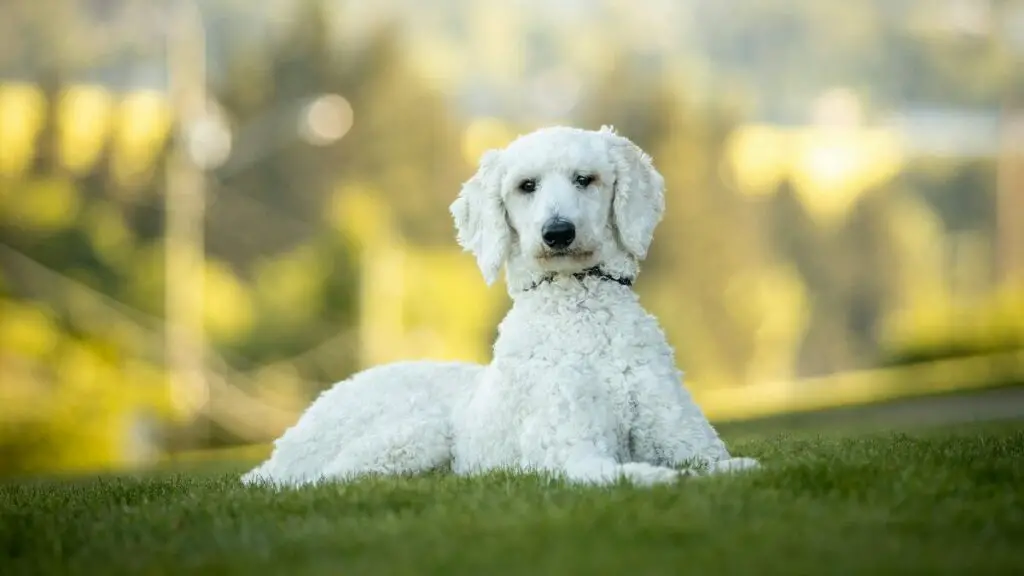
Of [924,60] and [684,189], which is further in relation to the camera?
[924,60]

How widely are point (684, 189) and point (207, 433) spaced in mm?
14206

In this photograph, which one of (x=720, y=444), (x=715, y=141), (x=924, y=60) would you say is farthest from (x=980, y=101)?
(x=720, y=444)

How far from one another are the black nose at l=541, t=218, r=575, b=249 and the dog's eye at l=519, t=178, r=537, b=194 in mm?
365

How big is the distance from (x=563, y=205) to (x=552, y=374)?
0.77m

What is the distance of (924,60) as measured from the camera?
40.3 m

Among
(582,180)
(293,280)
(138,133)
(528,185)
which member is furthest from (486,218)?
(293,280)

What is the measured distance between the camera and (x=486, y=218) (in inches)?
289

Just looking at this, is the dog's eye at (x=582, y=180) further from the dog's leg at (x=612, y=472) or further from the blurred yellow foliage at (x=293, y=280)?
the blurred yellow foliage at (x=293, y=280)

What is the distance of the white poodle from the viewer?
668 cm

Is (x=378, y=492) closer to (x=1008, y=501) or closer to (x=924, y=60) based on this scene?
(x=1008, y=501)

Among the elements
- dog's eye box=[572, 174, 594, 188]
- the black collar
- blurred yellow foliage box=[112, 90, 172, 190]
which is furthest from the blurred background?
dog's eye box=[572, 174, 594, 188]

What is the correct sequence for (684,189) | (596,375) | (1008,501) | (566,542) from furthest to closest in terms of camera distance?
(684,189), (596,375), (1008,501), (566,542)

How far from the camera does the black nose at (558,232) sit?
6750 mm

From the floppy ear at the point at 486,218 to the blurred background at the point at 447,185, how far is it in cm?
1990
